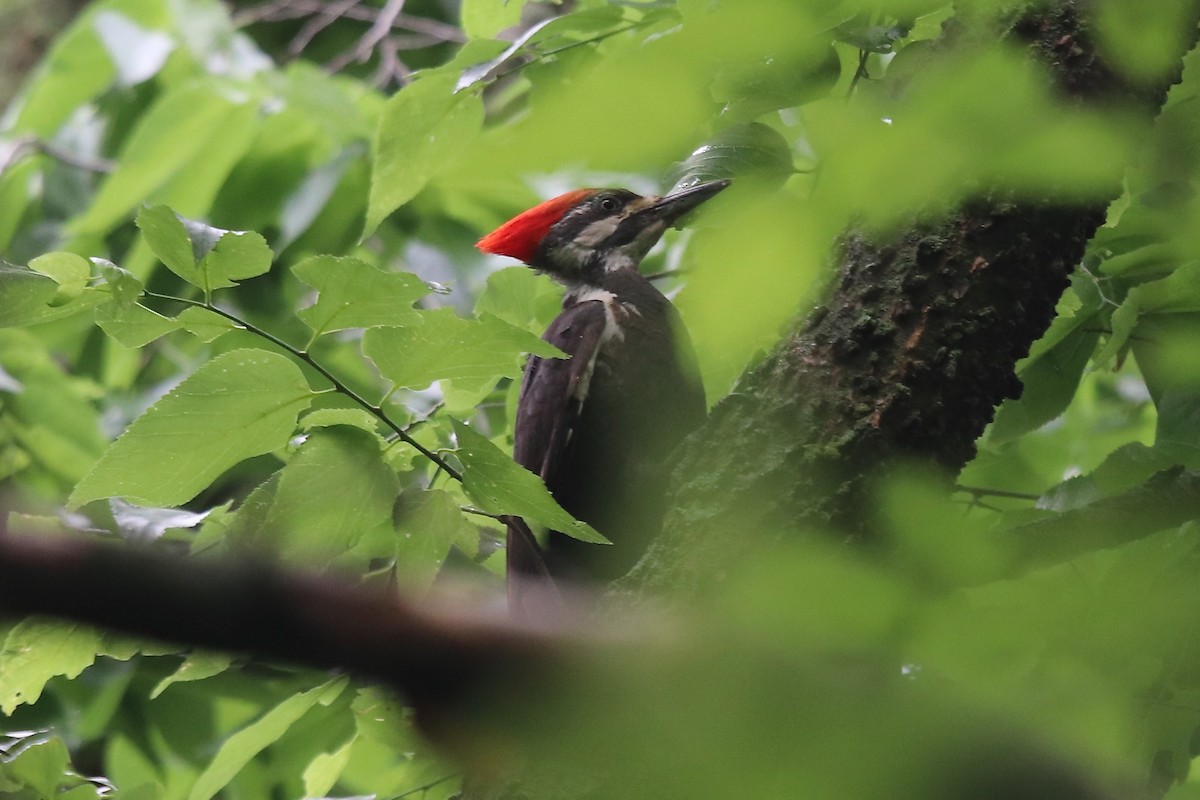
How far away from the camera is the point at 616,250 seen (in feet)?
9.97

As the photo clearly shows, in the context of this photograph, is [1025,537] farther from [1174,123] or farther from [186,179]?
[186,179]

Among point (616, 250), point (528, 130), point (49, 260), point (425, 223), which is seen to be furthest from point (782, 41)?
point (425, 223)

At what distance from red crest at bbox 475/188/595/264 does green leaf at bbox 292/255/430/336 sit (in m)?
1.78

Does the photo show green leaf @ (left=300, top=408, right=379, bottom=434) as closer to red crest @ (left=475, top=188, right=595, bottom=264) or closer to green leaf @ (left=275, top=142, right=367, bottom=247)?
red crest @ (left=475, top=188, right=595, bottom=264)

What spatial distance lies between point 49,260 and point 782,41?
0.81m

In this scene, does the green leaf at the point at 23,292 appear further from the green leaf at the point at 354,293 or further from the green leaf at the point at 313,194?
the green leaf at the point at 313,194

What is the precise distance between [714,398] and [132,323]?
2.76 feet

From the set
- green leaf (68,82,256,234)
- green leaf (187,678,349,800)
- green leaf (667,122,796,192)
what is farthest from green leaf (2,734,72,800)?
green leaf (68,82,256,234)

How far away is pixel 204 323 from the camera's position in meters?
1.31

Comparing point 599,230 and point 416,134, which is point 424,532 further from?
point 599,230

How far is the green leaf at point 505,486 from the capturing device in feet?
4.21

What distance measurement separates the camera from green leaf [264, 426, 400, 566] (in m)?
1.34

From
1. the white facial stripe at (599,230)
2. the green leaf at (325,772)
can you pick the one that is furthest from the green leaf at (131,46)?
the green leaf at (325,772)

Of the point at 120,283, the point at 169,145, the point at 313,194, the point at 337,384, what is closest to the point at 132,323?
the point at 120,283
